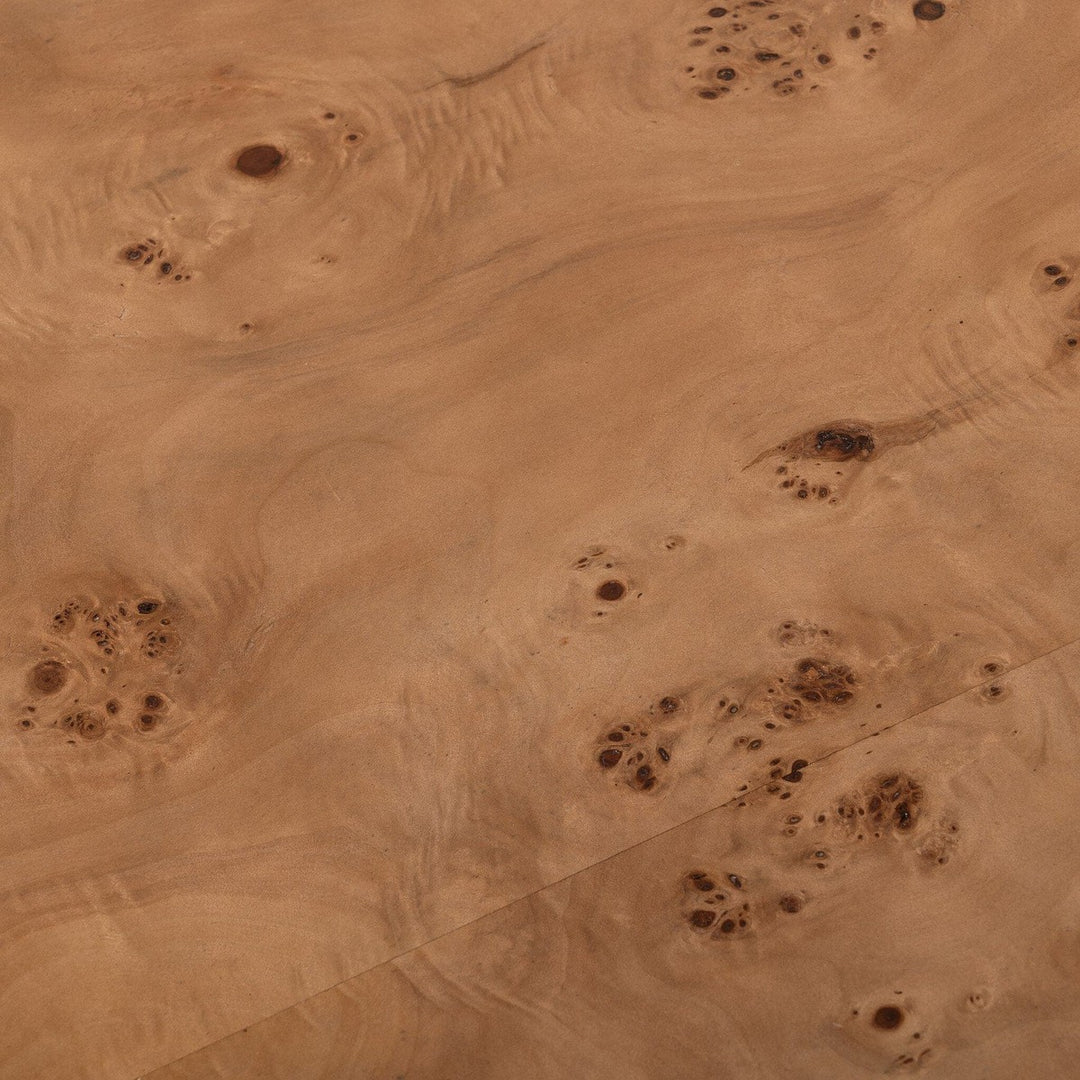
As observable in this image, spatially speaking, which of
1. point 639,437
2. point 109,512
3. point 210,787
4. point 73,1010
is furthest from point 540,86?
point 73,1010

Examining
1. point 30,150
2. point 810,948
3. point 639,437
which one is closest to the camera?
point 810,948

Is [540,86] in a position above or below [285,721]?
above

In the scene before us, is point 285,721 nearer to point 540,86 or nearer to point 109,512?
point 109,512

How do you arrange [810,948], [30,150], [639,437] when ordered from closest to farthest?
[810,948] → [639,437] → [30,150]

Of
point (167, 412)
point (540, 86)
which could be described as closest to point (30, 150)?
point (167, 412)

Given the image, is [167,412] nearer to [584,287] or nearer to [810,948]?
[584,287]

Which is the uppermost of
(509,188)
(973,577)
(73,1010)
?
(509,188)

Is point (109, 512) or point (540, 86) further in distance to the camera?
point (540, 86)
